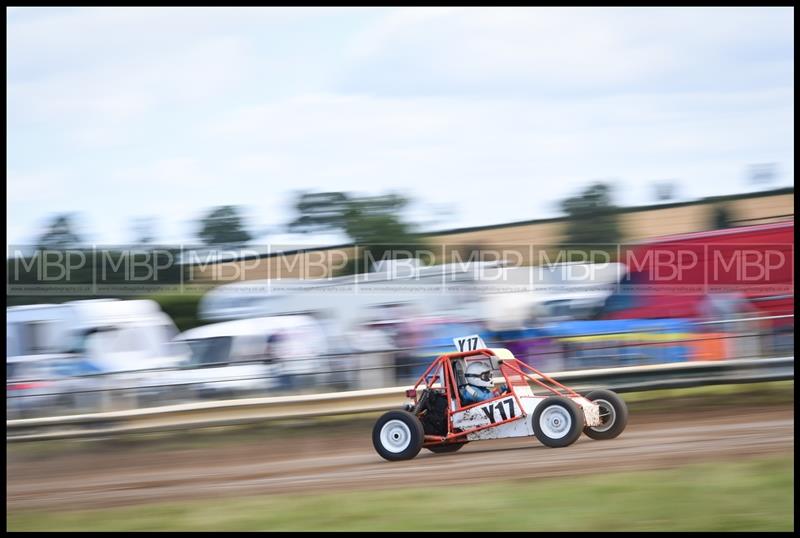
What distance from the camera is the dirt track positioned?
7504mm

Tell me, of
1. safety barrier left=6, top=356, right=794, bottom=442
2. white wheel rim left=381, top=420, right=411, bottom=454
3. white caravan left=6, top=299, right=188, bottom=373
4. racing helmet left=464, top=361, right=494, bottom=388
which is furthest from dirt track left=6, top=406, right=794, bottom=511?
white caravan left=6, top=299, right=188, bottom=373

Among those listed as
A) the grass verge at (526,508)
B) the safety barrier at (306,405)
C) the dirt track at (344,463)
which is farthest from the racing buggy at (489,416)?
the safety barrier at (306,405)

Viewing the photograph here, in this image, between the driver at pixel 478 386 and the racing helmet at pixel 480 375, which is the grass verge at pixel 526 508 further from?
the racing helmet at pixel 480 375

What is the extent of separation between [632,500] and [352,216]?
35.0 feet

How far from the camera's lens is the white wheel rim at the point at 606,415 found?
8234 mm

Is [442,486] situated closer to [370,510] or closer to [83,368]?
[370,510]

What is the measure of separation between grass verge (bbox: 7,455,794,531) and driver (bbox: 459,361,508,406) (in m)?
1.51

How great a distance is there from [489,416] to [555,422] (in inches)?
24.7

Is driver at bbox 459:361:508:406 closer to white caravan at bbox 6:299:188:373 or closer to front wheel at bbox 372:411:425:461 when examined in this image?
front wheel at bbox 372:411:425:461

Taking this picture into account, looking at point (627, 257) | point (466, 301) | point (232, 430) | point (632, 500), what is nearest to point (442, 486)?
point (632, 500)

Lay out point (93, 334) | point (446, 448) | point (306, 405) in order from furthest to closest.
Result: point (93, 334) < point (306, 405) < point (446, 448)

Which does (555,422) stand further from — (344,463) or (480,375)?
(344,463)

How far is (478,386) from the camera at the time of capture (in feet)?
27.8

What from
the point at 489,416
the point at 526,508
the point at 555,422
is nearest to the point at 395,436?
the point at 489,416
